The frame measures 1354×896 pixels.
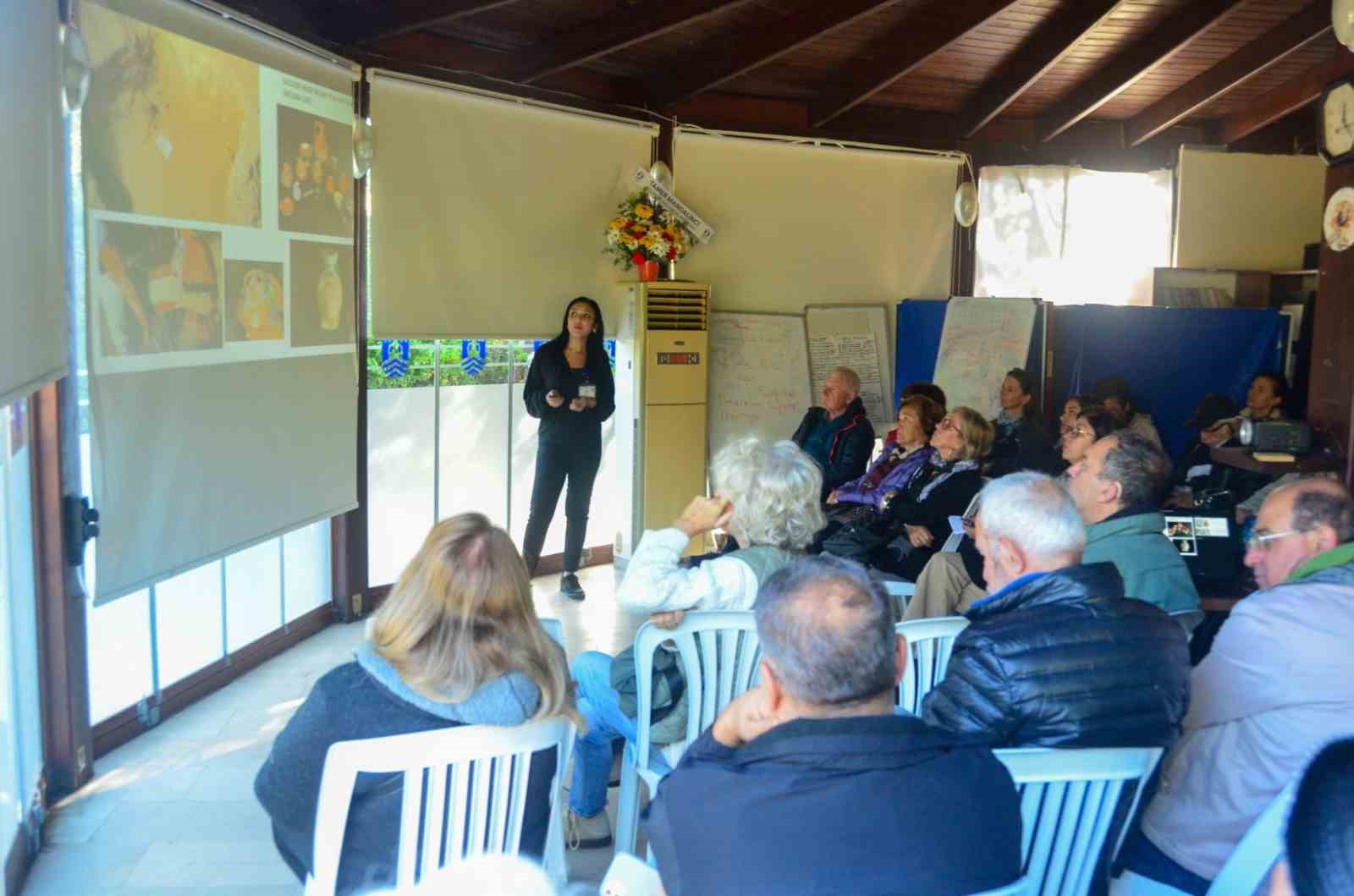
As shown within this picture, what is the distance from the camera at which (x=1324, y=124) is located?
541cm

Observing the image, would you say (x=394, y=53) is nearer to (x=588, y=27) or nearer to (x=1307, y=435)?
(x=588, y=27)

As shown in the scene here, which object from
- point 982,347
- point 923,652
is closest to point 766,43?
point 982,347

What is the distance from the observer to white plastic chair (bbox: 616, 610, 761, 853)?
9.03 feet

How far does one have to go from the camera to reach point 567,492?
6.47m

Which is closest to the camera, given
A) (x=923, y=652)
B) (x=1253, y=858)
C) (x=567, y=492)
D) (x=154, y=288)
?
(x=1253, y=858)

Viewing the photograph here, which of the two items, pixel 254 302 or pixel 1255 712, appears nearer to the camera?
pixel 1255 712

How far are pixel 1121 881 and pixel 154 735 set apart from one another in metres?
3.33

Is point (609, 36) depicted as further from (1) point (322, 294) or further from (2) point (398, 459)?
(2) point (398, 459)

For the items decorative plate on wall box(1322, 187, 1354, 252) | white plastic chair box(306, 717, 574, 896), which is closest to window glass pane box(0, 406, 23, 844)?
white plastic chair box(306, 717, 574, 896)

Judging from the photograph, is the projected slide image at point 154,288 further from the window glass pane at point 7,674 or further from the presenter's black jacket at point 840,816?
the presenter's black jacket at point 840,816

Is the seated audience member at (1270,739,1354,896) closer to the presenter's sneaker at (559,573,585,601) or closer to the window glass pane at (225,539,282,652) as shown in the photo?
the window glass pane at (225,539,282,652)

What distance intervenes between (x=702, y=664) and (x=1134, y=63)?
6.43 metres

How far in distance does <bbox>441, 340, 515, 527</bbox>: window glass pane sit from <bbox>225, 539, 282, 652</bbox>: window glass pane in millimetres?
1223

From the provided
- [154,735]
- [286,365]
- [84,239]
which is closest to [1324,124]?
[286,365]
